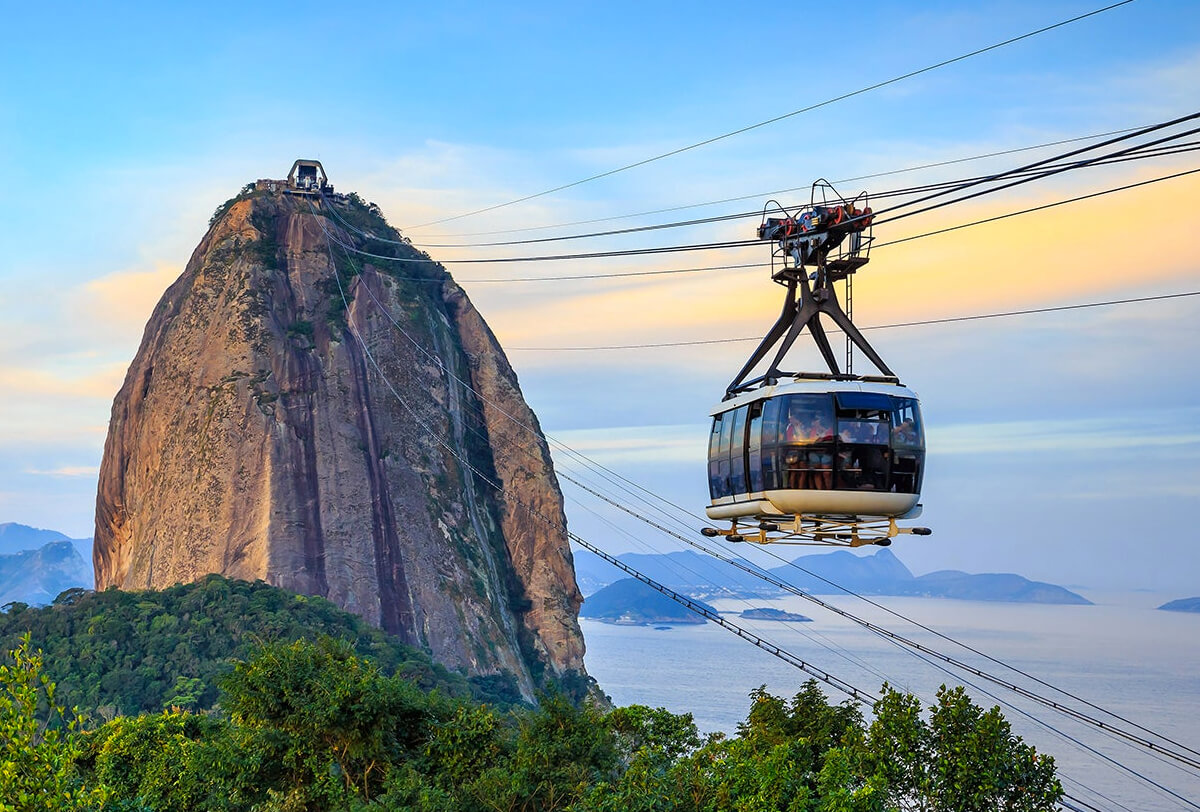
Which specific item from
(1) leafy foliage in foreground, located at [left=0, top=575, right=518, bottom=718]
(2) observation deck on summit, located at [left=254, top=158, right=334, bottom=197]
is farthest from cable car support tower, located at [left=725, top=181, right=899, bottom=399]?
(2) observation deck on summit, located at [left=254, top=158, right=334, bottom=197]

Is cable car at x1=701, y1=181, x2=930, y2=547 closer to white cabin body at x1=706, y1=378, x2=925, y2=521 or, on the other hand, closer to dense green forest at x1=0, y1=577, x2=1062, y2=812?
white cabin body at x1=706, y1=378, x2=925, y2=521

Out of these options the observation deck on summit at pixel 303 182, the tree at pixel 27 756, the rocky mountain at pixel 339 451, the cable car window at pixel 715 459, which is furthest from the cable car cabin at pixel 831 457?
the observation deck on summit at pixel 303 182

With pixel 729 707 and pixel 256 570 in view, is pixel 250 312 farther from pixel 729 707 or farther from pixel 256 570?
pixel 729 707

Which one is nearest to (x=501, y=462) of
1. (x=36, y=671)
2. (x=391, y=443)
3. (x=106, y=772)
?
(x=391, y=443)

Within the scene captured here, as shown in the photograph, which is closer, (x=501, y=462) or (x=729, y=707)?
(x=501, y=462)

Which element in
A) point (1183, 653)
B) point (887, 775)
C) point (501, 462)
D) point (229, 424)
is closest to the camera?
point (887, 775)

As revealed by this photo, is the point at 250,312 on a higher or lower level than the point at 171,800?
higher

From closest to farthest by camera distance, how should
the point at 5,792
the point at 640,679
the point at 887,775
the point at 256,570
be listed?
the point at 5,792, the point at 887,775, the point at 256,570, the point at 640,679
